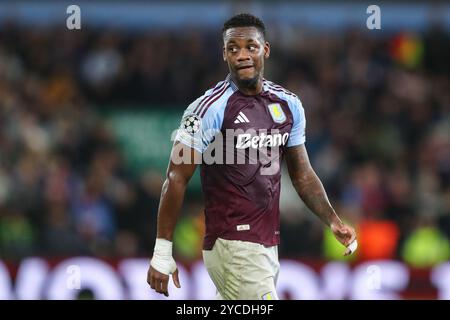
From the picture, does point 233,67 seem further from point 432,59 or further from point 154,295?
point 432,59

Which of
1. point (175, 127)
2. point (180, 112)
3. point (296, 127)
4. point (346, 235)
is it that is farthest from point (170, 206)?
point (180, 112)

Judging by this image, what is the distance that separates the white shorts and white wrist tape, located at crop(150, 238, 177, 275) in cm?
34

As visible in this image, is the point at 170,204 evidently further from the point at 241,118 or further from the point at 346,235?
the point at 346,235

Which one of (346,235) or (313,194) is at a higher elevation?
(313,194)

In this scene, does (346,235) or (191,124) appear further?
(346,235)

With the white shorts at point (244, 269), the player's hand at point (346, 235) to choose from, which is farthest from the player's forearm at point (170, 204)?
the player's hand at point (346, 235)

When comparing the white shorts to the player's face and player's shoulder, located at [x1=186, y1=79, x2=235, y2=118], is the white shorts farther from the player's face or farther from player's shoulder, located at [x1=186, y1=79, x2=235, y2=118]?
the player's face

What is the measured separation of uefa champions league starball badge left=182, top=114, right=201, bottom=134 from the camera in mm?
6992

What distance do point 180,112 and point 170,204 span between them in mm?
7904

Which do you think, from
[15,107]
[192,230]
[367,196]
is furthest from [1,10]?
[367,196]

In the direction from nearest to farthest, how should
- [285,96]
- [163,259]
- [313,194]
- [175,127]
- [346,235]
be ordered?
[163,259]
[346,235]
[285,96]
[313,194]
[175,127]

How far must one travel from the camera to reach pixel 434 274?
1184 centimetres

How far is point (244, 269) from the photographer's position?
277 inches

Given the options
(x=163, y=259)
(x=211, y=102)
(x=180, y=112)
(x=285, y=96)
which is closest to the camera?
(x=163, y=259)
